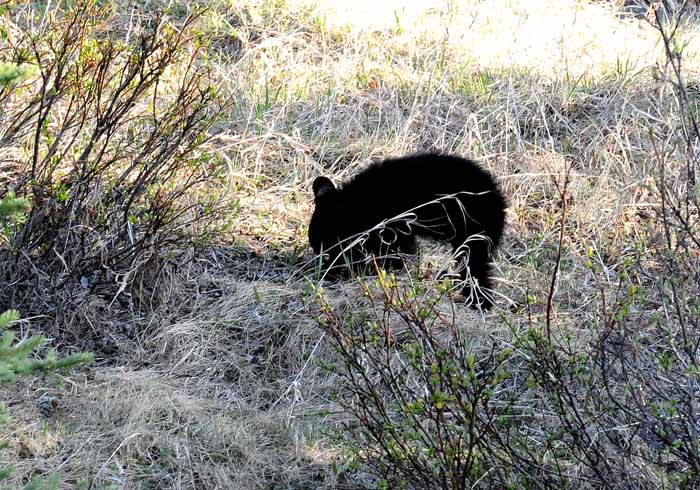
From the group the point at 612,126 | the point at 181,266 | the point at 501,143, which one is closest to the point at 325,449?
the point at 181,266

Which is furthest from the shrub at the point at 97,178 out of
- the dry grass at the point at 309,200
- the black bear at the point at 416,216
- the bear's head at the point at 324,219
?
the black bear at the point at 416,216

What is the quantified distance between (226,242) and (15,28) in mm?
2387

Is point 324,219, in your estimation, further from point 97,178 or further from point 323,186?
point 97,178

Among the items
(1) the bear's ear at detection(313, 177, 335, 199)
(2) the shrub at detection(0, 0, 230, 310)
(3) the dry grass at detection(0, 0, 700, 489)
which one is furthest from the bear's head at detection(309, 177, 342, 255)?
(2) the shrub at detection(0, 0, 230, 310)

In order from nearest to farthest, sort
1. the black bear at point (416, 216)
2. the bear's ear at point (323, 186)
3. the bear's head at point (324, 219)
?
1. the black bear at point (416, 216)
2. the bear's head at point (324, 219)
3. the bear's ear at point (323, 186)

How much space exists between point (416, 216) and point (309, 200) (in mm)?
1357

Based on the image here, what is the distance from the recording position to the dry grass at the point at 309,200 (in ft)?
14.4

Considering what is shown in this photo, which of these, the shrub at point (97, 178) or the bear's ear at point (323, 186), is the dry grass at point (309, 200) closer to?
the shrub at point (97, 178)

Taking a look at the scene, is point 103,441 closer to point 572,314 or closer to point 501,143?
point 572,314

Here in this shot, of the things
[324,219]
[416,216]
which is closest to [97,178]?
[324,219]

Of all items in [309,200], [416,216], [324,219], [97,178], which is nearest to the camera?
[97,178]

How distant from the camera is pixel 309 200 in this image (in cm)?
666

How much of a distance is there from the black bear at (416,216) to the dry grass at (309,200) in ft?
0.82

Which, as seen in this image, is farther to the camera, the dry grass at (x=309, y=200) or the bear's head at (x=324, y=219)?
the bear's head at (x=324, y=219)
